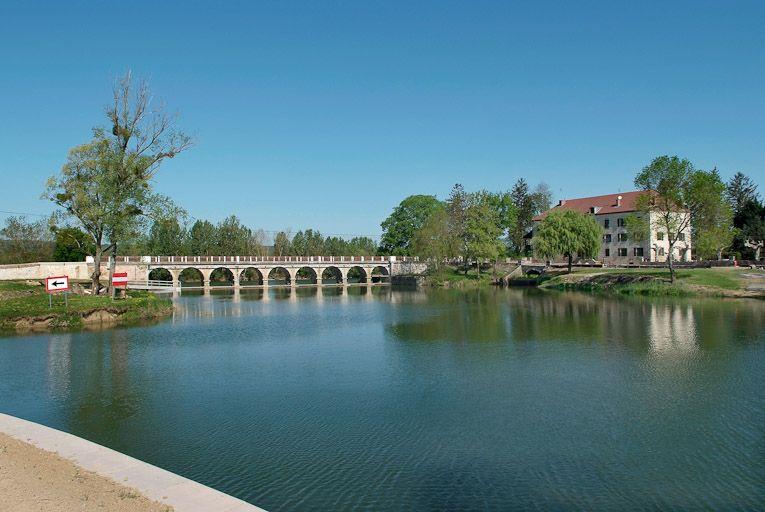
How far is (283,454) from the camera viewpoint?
12.5 metres

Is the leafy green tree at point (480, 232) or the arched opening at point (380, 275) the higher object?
the leafy green tree at point (480, 232)

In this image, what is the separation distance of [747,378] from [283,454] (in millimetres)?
14957

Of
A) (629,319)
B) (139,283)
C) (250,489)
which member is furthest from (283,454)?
(139,283)

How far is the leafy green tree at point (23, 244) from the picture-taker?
75750mm

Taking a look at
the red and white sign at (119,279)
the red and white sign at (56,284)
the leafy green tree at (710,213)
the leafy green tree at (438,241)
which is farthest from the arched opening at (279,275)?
the red and white sign at (56,284)

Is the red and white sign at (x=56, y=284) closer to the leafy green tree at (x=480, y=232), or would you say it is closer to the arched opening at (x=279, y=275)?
the leafy green tree at (x=480, y=232)

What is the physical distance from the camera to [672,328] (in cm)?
Answer: 3109

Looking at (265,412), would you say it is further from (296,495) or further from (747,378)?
(747,378)

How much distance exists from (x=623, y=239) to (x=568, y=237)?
1983cm

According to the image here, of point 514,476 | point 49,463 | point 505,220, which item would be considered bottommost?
point 514,476

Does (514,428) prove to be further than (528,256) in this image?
No

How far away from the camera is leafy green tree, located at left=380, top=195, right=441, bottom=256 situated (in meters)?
109

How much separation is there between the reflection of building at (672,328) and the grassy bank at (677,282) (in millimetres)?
10279

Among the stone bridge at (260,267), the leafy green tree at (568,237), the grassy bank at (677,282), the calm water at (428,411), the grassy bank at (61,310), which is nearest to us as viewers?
the calm water at (428,411)
